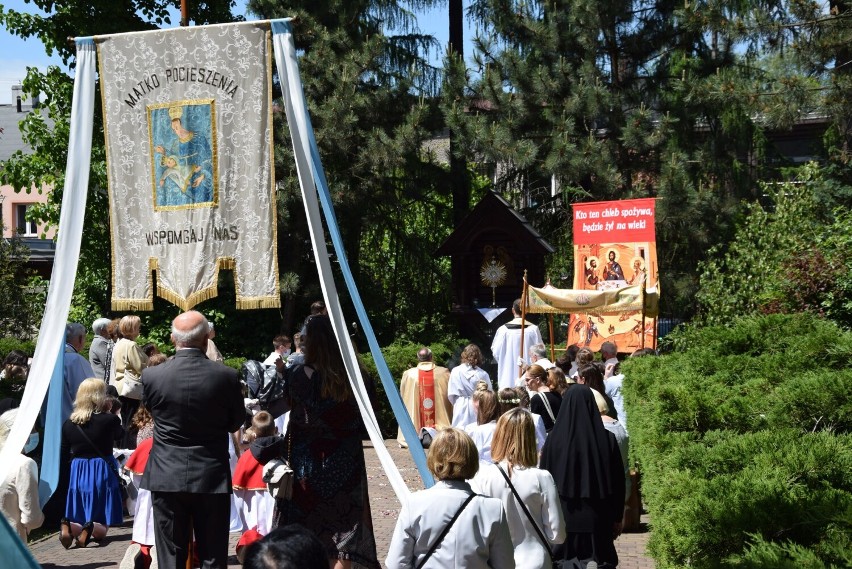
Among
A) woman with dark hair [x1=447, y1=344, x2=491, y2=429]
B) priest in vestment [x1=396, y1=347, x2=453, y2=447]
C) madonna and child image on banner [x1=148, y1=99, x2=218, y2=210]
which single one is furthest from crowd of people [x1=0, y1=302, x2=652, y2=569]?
priest in vestment [x1=396, y1=347, x2=453, y2=447]

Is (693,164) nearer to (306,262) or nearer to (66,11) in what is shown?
(306,262)

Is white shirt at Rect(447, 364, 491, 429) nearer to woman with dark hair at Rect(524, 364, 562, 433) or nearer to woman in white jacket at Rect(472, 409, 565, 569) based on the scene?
woman with dark hair at Rect(524, 364, 562, 433)

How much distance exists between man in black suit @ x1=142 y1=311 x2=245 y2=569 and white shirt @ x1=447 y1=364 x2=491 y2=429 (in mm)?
8241

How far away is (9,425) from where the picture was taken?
7824mm

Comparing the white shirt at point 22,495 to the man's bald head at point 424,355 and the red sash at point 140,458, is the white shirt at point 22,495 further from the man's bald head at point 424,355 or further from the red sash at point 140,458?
the man's bald head at point 424,355

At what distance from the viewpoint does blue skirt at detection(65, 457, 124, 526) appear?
9.89m

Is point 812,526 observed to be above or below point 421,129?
below

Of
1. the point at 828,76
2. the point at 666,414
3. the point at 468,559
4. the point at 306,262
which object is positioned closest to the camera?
the point at 468,559

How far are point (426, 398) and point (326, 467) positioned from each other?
937 cm

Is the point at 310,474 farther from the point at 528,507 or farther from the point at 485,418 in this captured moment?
the point at 485,418

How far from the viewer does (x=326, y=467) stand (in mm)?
6535

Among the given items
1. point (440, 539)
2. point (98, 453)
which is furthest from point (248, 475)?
point (440, 539)

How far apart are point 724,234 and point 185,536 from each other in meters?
17.9

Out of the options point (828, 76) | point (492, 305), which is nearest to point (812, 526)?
point (828, 76)
